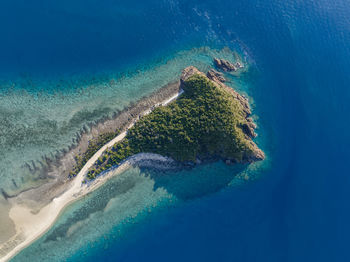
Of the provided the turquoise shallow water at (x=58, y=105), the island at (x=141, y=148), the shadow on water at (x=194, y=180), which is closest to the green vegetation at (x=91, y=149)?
the island at (x=141, y=148)

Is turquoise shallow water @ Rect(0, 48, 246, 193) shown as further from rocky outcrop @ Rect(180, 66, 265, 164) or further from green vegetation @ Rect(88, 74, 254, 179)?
green vegetation @ Rect(88, 74, 254, 179)

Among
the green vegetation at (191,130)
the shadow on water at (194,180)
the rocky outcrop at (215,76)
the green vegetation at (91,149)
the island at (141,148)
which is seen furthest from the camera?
the rocky outcrop at (215,76)

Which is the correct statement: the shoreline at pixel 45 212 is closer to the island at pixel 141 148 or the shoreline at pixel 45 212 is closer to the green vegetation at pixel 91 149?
the island at pixel 141 148

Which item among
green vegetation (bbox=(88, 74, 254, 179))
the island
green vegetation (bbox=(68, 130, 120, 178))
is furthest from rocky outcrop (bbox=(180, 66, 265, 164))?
green vegetation (bbox=(68, 130, 120, 178))

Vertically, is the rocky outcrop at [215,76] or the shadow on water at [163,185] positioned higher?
the rocky outcrop at [215,76]

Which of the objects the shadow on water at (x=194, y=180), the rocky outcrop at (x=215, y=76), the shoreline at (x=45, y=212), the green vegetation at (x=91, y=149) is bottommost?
the shadow on water at (x=194, y=180)
